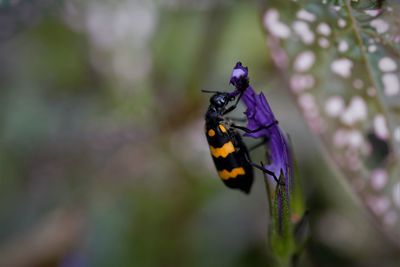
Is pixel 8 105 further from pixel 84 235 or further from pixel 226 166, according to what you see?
pixel 226 166

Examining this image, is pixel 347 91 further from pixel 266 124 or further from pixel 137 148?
pixel 137 148

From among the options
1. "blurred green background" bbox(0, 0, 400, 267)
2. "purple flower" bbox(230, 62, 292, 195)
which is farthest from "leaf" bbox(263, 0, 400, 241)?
"blurred green background" bbox(0, 0, 400, 267)

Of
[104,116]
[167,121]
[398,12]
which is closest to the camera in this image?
[398,12]

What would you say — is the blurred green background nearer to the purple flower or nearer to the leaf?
the leaf

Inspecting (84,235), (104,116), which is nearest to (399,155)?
(84,235)

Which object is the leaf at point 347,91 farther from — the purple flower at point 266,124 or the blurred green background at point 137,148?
the blurred green background at point 137,148

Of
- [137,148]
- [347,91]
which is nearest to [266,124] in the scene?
[347,91]
